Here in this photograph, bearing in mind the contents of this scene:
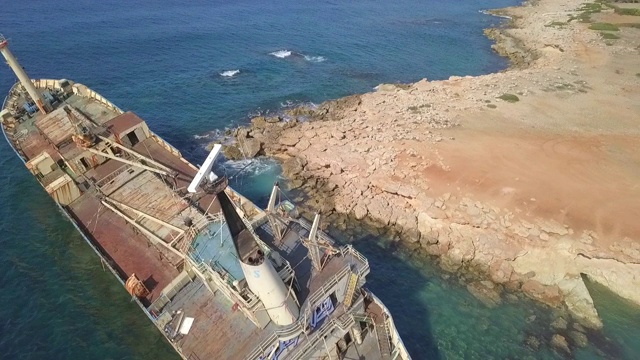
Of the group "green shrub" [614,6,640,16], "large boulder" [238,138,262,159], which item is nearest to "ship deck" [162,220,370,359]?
"large boulder" [238,138,262,159]

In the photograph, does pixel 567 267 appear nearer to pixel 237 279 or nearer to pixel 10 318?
pixel 237 279

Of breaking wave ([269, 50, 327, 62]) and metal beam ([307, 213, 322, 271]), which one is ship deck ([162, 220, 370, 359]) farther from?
breaking wave ([269, 50, 327, 62])

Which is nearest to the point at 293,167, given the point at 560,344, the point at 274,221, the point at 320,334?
the point at 274,221

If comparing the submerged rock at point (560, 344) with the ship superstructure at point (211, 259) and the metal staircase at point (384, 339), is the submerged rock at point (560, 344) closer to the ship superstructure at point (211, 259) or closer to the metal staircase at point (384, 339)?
the ship superstructure at point (211, 259)

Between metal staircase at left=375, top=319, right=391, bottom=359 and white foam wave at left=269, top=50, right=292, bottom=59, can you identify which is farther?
white foam wave at left=269, top=50, right=292, bottom=59

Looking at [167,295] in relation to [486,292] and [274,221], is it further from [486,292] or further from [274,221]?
[486,292]

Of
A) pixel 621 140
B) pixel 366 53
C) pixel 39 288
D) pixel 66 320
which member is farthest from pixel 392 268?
pixel 366 53
